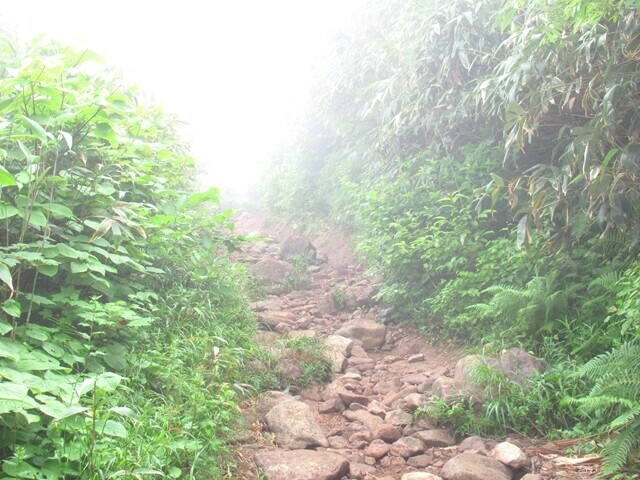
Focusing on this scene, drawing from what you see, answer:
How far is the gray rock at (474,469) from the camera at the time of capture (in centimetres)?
287

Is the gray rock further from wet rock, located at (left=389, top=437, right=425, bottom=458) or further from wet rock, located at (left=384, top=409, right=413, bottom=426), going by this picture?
wet rock, located at (left=384, top=409, right=413, bottom=426)

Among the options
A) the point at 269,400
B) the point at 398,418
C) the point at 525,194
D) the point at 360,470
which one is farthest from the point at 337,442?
the point at 525,194

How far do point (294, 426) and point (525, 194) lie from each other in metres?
3.40

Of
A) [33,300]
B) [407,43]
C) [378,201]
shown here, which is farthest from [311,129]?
[33,300]

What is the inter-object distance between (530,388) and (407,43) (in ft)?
17.5

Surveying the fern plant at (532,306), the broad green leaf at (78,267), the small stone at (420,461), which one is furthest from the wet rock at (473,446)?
the broad green leaf at (78,267)

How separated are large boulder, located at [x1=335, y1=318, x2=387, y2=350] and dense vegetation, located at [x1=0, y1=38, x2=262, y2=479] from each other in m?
1.62

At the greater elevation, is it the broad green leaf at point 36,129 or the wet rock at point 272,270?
the broad green leaf at point 36,129

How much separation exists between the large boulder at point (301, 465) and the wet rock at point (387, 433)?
18.1 inches

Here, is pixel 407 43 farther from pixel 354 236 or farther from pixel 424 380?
pixel 424 380

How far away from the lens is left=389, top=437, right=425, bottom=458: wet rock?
332 cm

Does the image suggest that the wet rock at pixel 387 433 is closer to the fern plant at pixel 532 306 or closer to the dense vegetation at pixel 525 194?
the dense vegetation at pixel 525 194

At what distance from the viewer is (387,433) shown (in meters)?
3.51

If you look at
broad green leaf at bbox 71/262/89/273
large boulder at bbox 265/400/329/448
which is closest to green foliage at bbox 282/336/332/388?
large boulder at bbox 265/400/329/448
